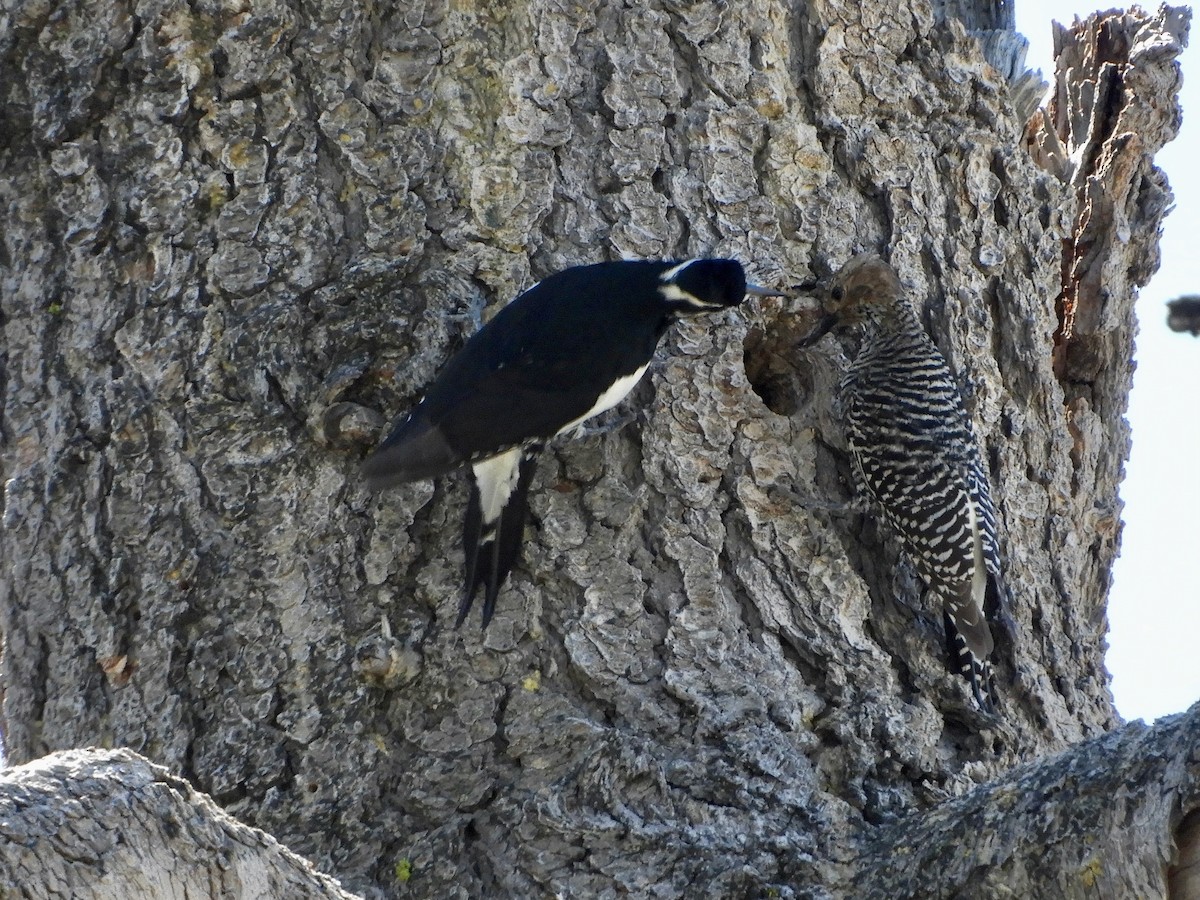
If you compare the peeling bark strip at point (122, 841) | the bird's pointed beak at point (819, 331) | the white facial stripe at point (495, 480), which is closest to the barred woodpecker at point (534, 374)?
the white facial stripe at point (495, 480)

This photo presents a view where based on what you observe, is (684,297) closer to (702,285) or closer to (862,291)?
(702,285)

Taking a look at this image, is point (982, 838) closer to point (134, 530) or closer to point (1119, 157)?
point (134, 530)

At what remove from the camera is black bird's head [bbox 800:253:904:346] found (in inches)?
122

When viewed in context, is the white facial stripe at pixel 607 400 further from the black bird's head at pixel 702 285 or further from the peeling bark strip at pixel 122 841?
the peeling bark strip at pixel 122 841

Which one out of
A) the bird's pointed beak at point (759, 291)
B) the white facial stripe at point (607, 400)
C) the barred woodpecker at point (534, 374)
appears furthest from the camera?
the bird's pointed beak at point (759, 291)

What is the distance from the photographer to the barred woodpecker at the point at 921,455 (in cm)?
293

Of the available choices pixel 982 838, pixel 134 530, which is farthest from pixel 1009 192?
pixel 134 530

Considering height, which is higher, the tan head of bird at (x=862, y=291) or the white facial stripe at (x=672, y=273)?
the tan head of bird at (x=862, y=291)

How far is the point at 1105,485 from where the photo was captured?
11.4ft

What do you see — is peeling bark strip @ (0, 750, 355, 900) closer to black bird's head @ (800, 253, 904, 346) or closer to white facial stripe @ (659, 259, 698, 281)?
white facial stripe @ (659, 259, 698, 281)

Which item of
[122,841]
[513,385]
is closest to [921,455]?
[513,385]

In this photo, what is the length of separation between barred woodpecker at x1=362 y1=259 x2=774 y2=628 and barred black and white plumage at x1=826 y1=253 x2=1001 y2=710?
0.52 metres

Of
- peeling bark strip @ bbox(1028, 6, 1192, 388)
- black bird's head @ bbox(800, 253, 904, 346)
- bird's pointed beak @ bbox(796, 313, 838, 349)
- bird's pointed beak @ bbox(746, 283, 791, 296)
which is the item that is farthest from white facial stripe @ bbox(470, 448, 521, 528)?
peeling bark strip @ bbox(1028, 6, 1192, 388)

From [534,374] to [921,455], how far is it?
3.83ft
